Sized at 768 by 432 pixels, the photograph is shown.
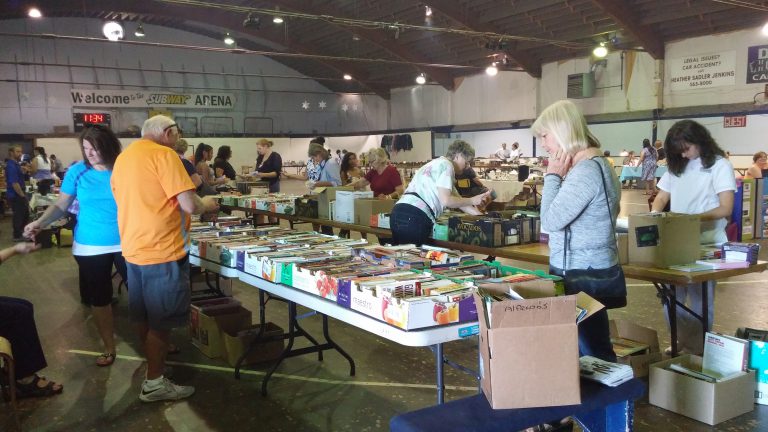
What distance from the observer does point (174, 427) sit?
2.91m

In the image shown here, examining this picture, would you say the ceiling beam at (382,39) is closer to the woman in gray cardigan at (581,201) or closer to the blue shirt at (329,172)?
the blue shirt at (329,172)

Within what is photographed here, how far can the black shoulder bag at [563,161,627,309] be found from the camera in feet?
7.58

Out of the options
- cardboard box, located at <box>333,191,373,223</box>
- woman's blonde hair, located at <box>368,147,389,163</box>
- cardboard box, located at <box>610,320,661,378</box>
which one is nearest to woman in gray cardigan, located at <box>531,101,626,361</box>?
cardboard box, located at <box>610,320,661,378</box>

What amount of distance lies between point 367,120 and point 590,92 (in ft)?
38.2

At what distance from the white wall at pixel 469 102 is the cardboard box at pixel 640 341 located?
627 inches

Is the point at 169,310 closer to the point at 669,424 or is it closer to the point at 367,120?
the point at 669,424

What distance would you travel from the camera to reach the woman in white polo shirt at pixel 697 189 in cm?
331

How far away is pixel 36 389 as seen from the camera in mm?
3301

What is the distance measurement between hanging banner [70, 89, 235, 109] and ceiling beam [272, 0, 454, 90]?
6.60 meters

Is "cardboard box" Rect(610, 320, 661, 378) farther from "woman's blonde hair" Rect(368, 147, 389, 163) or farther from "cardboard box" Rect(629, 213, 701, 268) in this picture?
Answer: "woman's blonde hair" Rect(368, 147, 389, 163)

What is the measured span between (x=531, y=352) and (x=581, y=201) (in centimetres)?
76

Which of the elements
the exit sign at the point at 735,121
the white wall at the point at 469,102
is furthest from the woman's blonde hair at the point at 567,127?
the white wall at the point at 469,102

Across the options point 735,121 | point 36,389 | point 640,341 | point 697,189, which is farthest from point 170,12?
point 640,341

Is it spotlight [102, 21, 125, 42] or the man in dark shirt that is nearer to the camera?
the man in dark shirt
